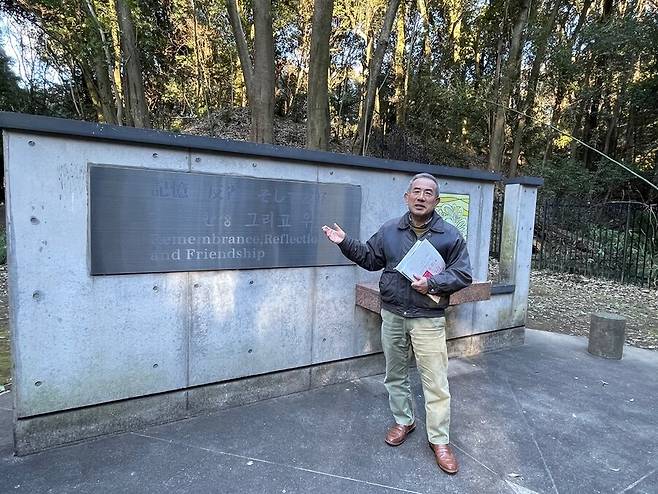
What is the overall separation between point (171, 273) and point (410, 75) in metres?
16.9

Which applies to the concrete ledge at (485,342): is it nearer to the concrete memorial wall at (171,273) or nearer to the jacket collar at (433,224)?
the concrete memorial wall at (171,273)

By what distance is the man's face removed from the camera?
261cm

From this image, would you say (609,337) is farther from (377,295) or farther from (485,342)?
(377,295)

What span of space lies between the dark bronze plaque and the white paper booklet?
3.54ft

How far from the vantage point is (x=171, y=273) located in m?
2.96

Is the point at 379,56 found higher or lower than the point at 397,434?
higher

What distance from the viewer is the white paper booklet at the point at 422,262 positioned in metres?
2.57

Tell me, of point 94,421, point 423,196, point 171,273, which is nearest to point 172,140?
point 171,273

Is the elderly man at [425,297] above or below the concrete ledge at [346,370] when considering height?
above

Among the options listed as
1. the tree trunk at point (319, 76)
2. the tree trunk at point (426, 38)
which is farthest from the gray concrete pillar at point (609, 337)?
the tree trunk at point (426, 38)

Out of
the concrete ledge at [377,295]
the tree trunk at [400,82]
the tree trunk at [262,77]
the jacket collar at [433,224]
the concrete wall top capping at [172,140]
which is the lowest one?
the concrete ledge at [377,295]

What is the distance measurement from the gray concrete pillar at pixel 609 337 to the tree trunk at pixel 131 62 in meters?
10.6

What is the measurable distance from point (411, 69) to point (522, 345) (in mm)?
15156

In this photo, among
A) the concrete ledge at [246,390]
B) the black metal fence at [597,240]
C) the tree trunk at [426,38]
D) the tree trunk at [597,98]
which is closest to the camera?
the concrete ledge at [246,390]
